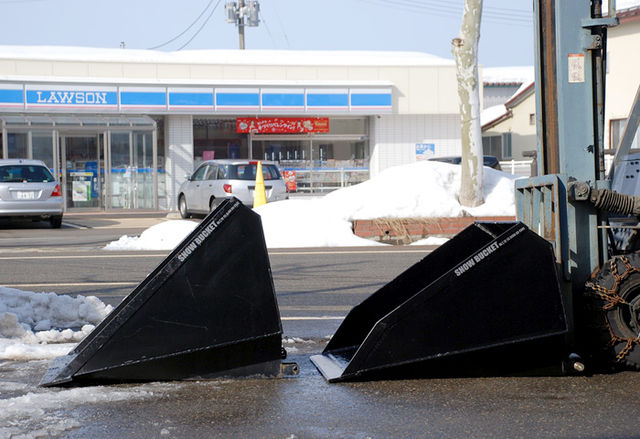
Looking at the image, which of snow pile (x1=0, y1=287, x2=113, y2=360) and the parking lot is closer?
the parking lot

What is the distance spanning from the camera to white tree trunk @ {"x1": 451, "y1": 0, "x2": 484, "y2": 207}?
16.2m

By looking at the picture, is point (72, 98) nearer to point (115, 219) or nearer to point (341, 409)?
point (115, 219)

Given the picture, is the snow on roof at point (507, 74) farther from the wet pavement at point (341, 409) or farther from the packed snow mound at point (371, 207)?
the wet pavement at point (341, 409)

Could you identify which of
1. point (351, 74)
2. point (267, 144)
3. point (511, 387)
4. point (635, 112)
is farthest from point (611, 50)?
point (511, 387)

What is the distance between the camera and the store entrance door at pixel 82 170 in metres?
28.0

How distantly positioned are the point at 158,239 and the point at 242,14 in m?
38.7

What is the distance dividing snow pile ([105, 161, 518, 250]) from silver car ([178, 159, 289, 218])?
5.50 meters

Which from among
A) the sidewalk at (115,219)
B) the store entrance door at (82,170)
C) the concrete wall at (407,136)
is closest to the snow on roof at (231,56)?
the concrete wall at (407,136)

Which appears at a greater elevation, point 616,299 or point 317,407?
point 616,299

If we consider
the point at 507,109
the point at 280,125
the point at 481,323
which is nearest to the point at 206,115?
the point at 280,125

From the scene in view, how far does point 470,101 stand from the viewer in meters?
16.8

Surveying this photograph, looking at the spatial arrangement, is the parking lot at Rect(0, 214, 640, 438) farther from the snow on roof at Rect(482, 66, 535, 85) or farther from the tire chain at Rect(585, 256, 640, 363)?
the snow on roof at Rect(482, 66, 535, 85)

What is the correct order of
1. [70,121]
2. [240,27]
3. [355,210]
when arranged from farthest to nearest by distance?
[240,27] < [70,121] < [355,210]

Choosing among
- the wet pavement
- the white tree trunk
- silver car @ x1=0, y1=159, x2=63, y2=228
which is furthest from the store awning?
the wet pavement
